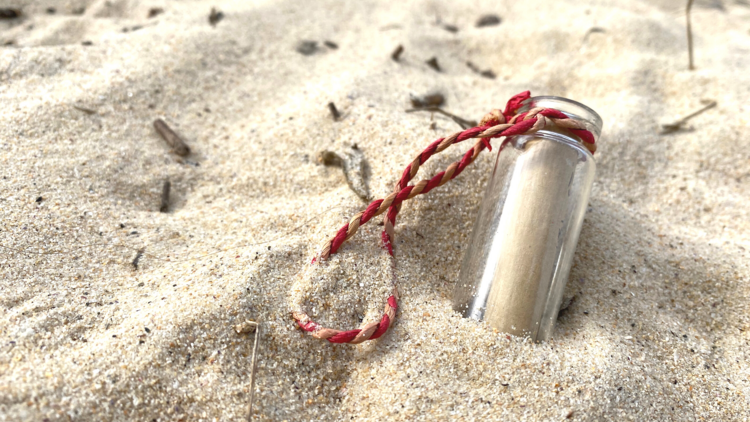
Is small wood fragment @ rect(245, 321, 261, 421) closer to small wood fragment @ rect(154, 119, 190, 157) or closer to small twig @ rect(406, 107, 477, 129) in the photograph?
small wood fragment @ rect(154, 119, 190, 157)

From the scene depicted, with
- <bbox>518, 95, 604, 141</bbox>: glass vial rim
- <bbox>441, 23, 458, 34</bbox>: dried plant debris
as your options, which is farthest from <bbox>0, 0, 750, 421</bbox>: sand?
<bbox>518, 95, 604, 141</bbox>: glass vial rim

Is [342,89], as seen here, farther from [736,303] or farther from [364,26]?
[736,303]

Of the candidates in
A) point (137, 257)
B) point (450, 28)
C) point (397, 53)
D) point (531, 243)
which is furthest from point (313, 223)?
point (450, 28)

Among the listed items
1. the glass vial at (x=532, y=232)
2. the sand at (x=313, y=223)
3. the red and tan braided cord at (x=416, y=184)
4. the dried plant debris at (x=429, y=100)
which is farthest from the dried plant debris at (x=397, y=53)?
the glass vial at (x=532, y=232)

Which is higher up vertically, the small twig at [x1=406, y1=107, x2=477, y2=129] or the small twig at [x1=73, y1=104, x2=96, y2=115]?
the small twig at [x1=73, y1=104, x2=96, y2=115]

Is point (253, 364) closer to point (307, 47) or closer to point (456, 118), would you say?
point (456, 118)

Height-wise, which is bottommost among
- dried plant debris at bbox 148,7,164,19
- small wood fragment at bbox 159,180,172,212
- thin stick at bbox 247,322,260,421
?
thin stick at bbox 247,322,260,421
